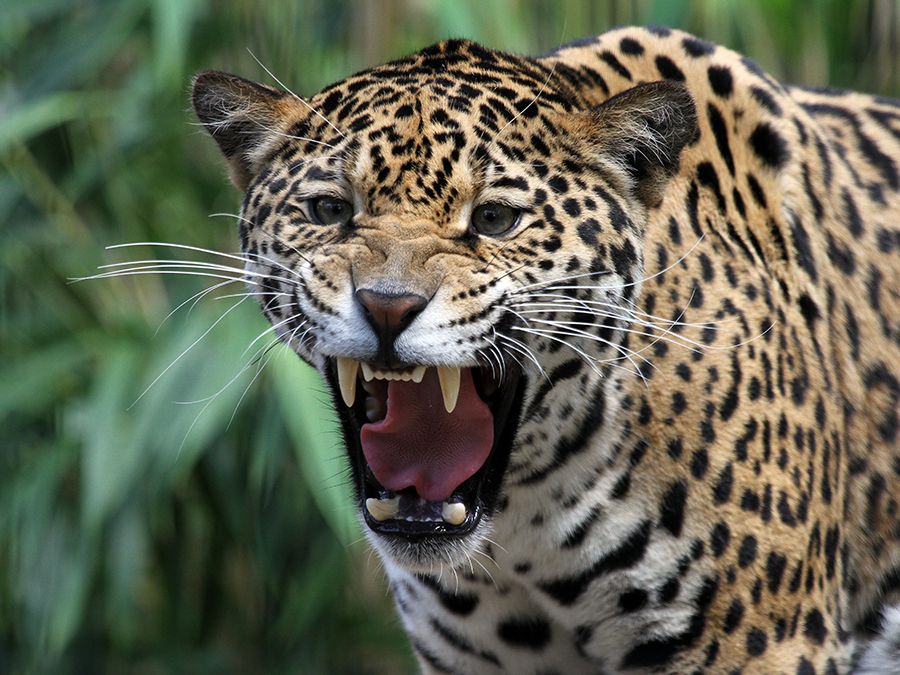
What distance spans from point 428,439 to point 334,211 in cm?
62

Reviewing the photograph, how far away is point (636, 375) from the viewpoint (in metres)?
2.94

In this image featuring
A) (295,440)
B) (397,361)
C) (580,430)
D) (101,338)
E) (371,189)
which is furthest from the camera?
(101,338)

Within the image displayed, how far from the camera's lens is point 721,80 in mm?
3350

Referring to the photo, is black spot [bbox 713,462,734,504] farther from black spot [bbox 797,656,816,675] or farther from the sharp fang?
the sharp fang

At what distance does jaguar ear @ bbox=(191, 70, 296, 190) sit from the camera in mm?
2910

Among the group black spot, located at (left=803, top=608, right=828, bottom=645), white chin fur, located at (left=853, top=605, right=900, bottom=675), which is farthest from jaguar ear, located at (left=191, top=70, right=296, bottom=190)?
white chin fur, located at (left=853, top=605, right=900, bottom=675)

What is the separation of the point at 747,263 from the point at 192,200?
3.83 meters

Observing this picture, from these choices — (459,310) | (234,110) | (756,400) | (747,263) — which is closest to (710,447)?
(756,400)

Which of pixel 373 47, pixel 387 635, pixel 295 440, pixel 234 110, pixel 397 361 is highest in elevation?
pixel 373 47

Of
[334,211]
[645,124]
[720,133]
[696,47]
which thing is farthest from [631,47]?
[334,211]

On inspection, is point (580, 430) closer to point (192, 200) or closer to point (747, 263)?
point (747, 263)

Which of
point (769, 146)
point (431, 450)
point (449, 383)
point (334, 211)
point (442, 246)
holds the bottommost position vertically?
point (431, 450)

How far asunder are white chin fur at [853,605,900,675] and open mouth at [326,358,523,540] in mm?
1303

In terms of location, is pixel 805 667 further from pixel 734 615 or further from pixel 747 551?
pixel 747 551
